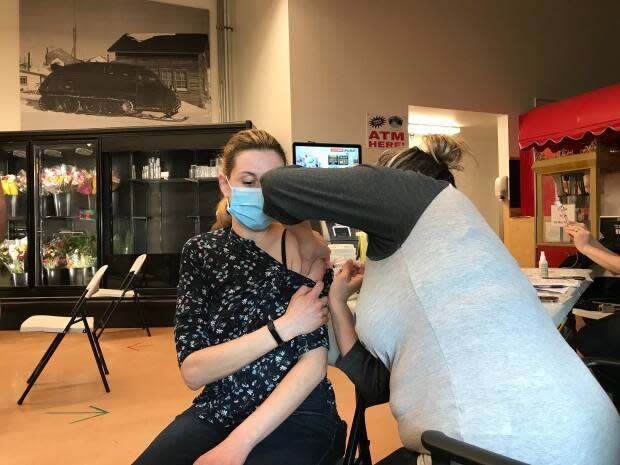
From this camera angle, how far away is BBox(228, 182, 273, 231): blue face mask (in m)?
1.22

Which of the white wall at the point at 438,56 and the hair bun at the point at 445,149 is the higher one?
the white wall at the point at 438,56

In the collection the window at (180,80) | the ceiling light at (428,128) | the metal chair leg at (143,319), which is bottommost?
the metal chair leg at (143,319)

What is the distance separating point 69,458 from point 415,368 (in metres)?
2.08

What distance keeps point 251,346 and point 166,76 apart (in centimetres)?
561

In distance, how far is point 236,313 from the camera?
45.1 inches

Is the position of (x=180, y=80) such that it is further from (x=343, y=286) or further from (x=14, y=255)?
(x=343, y=286)

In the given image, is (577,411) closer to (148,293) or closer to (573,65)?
(148,293)

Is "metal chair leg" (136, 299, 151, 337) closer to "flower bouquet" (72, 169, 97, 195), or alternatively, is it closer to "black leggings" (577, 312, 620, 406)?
"flower bouquet" (72, 169, 97, 195)

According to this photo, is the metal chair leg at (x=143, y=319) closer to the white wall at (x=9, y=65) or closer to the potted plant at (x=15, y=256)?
the potted plant at (x=15, y=256)

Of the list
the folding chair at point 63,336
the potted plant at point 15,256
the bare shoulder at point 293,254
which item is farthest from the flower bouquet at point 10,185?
the bare shoulder at point 293,254

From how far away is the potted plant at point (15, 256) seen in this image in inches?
199

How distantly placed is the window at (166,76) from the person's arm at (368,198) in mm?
5557

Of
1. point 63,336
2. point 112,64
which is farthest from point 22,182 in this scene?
point 63,336

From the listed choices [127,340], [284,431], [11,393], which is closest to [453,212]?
[284,431]
